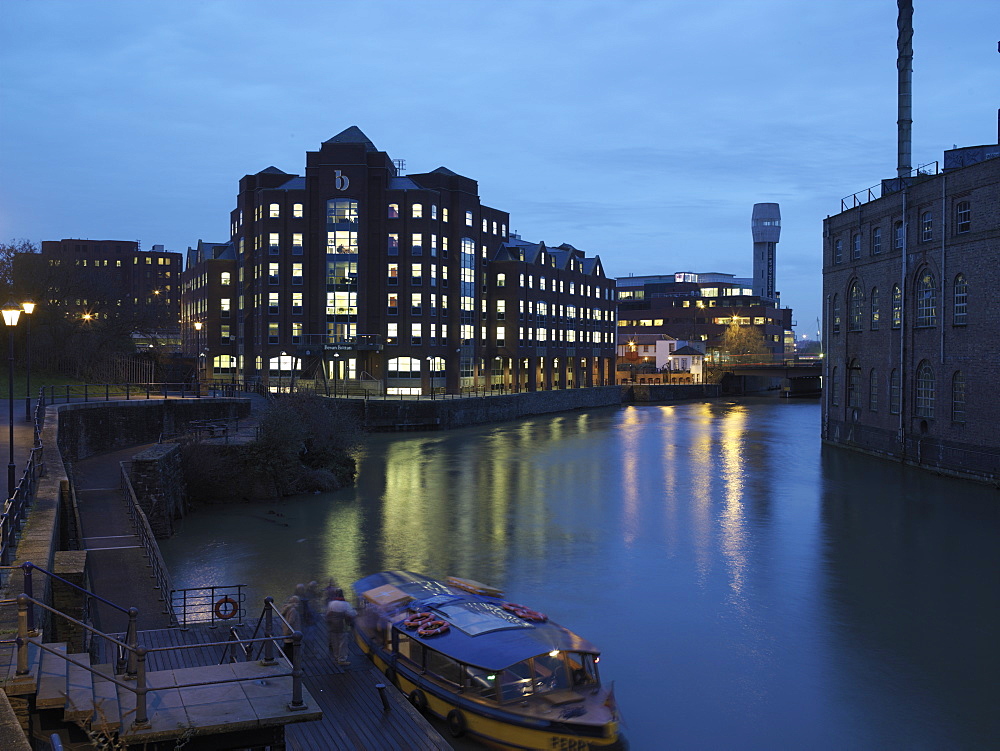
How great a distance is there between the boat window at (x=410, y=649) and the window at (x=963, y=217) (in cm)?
4016

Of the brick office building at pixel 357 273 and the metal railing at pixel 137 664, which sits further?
the brick office building at pixel 357 273

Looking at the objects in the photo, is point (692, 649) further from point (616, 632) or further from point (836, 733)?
point (836, 733)

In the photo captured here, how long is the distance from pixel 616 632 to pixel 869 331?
4222cm

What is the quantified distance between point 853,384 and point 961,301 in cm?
1576

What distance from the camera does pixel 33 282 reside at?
187 feet

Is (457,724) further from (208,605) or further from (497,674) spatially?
(208,605)

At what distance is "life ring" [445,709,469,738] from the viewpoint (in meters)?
14.9

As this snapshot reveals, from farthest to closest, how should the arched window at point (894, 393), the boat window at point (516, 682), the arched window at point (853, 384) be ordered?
1. the arched window at point (853, 384)
2. the arched window at point (894, 393)
3. the boat window at point (516, 682)

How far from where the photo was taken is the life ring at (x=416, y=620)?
54.9 ft

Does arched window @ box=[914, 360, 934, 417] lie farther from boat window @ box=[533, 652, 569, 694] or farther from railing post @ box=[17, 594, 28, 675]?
railing post @ box=[17, 594, 28, 675]

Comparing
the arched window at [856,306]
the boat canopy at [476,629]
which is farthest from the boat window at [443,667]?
the arched window at [856,306]

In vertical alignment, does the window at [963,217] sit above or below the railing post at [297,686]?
above

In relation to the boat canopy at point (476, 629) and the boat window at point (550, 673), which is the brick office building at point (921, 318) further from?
the boat window at point (550, 673)

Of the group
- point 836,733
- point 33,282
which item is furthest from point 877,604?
point 33,282
